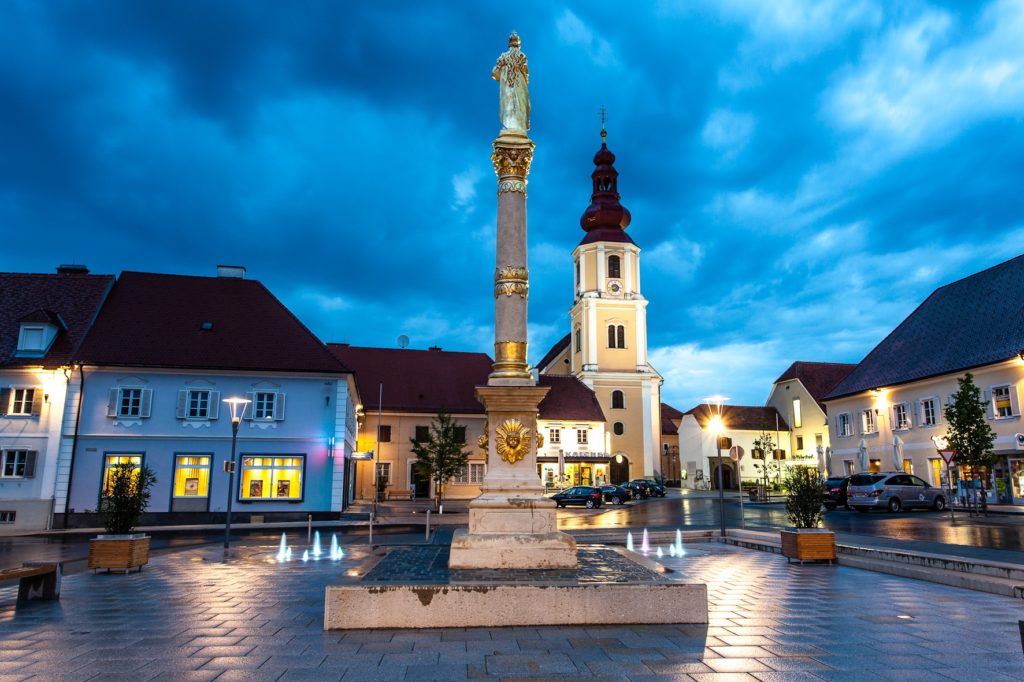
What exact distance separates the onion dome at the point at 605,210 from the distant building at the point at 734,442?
789 inches

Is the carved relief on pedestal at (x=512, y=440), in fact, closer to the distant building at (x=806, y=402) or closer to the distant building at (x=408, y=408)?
the distant building at (x=408, y=408)

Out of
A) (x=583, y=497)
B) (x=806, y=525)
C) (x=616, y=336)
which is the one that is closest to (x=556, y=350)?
(x=616, y=336)

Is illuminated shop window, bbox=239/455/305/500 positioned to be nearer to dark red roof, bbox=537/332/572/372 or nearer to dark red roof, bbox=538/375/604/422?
dark red roof, bbox=538/375/604/422

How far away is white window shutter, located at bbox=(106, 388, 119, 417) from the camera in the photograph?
95.2 feet

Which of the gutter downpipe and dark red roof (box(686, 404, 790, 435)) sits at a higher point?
dark red roof (box(686, 404, 790, 435))

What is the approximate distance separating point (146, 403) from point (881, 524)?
2949 cm

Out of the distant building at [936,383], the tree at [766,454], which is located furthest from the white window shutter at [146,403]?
the tree at [766,454]

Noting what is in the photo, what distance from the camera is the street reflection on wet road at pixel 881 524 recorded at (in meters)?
18.8

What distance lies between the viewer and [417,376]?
51.9 meters

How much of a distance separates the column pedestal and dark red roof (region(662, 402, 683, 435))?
265 ft

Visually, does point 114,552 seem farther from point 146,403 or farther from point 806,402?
point 806,402

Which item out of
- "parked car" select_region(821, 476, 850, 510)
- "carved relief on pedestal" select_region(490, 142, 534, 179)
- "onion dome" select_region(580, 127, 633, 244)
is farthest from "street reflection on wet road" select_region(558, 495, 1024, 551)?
"onion dome" select_region(580, 127, 633, 244)

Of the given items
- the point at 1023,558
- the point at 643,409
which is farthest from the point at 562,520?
the point at 643,409

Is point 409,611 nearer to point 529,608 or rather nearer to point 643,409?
point 529,608
